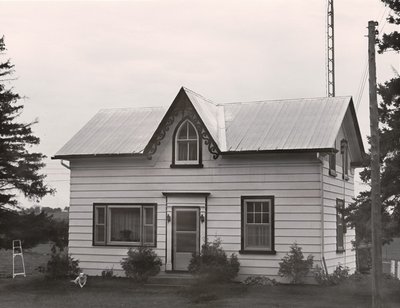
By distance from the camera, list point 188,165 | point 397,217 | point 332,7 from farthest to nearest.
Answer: point 332,7 → point 188,165 → point 397,217

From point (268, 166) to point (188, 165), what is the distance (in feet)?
9.09

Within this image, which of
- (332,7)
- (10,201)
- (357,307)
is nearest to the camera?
(357,307)

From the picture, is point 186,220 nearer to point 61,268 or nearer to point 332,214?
point 61,268

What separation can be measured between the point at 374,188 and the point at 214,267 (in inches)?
262

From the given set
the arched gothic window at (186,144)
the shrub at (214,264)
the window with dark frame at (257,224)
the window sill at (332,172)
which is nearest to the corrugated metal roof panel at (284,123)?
the arched gothic window at (186,144)

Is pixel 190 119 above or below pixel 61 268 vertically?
above

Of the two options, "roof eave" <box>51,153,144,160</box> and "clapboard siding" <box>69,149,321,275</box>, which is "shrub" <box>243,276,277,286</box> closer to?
"clapboard siding" <box>69,149,321,275</box>

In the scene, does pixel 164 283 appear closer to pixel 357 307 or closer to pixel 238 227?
pixel 238 227

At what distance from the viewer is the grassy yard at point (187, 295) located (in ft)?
54.2

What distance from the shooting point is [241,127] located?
22.5m

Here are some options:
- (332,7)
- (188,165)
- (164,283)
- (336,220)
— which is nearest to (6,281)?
(164,283)

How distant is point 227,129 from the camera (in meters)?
22.6

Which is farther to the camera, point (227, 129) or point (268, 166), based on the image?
point (227, 129)

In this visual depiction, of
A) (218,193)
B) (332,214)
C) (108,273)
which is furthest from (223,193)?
(108,273)
